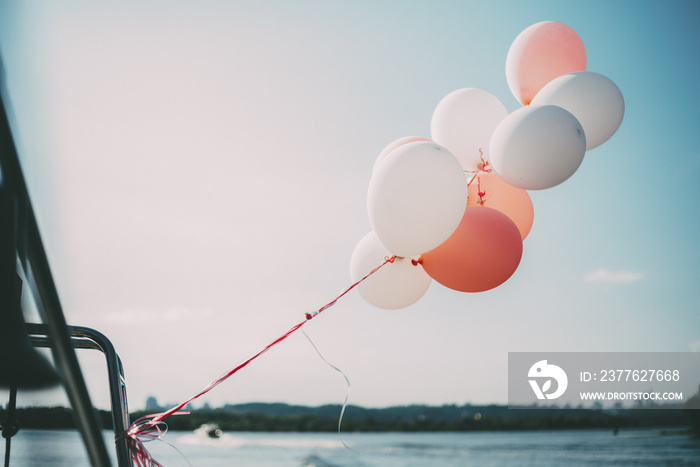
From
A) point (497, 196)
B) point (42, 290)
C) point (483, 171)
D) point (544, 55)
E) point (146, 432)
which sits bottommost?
point (146, 432)

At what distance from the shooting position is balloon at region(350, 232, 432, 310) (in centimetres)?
248

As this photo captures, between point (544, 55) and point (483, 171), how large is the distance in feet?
1.97

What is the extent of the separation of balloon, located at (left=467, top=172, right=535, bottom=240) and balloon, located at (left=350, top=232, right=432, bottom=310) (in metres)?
0.44

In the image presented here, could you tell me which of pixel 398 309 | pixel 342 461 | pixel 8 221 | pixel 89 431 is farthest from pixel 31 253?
pixel 342 461

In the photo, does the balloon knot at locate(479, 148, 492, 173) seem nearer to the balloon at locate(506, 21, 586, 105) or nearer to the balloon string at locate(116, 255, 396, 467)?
the balloon at locate(506, 21, 586, 105)

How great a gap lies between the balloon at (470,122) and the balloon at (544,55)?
172mm

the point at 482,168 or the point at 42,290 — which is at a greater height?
the point at 482,168

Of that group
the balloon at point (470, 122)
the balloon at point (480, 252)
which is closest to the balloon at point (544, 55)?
the balloon at point (470, 122)

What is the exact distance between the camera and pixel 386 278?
98.3 inches

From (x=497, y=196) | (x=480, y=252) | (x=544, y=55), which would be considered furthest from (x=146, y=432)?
(x=544, y=55)

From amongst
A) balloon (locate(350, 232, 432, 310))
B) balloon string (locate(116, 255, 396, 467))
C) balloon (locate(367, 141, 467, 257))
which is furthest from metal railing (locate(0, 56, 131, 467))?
balloon (locate(350, 232, 432, 310))

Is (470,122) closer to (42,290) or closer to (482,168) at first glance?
(482,168)

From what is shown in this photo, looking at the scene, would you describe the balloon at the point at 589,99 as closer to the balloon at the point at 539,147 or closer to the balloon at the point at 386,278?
the balloon at the point at 539,147

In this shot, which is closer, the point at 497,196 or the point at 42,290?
the point at 42,290
